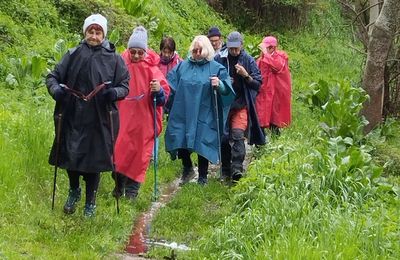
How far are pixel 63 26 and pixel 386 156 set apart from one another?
6.89m

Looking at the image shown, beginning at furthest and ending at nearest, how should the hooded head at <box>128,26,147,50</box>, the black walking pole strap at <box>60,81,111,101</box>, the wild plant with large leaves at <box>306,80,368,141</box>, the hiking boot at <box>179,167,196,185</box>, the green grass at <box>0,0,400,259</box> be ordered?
1. the wild plant with large leaves at <box>306,80,368,141</box>
2. the hiking boot at <box>179,167,196,185</box>
3. the hooded head at <box>128,26,147,50</box>
4. the black walking pole strap at <box>60,81,111,101</box>
5. the green grass at <box>0,0,400,259</box>

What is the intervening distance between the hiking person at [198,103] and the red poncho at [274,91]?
2.63 m

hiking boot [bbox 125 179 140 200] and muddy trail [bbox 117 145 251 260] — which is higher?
hiking boot [bbox 125 179 140 200]

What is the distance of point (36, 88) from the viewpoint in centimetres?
1045

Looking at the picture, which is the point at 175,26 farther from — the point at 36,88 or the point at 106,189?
the point at 106,189

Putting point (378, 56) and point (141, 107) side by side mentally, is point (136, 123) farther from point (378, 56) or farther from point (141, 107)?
point (378, 56)

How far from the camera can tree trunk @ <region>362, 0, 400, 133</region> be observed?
402 inches

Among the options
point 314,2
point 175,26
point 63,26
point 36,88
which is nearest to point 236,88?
point 36,88

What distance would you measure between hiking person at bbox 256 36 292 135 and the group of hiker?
1724 mm

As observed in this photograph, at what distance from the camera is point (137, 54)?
24.7 ft

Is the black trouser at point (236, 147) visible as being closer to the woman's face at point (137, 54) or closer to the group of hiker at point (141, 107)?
the group of hiker at point (141, 107)

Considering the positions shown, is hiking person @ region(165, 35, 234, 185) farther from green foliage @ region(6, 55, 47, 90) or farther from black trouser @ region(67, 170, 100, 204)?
green foliage @ region(6, 55, 47, 90)

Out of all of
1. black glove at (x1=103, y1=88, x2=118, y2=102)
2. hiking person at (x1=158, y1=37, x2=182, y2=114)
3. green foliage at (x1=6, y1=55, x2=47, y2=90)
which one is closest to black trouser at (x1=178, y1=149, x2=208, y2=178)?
hiking person at (x1=158, y1=37, x2=182, y2=114)

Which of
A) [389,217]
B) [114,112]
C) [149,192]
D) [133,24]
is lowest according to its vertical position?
[149,192]
